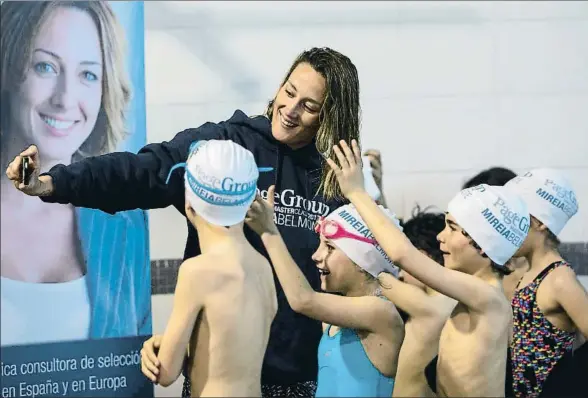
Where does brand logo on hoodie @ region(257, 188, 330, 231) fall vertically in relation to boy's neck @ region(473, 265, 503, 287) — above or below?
above

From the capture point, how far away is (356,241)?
317 cm

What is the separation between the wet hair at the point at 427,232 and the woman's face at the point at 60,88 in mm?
1840

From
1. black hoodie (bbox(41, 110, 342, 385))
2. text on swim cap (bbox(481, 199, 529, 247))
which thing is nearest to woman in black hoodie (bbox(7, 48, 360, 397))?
black hoodie (bbox(41, 110, 342, 385))

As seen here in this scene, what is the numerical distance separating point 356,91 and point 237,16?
2369mm

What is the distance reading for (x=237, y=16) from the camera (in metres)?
5.35

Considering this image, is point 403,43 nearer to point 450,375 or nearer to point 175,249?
point 175,249

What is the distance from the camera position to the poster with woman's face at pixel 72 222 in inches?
178

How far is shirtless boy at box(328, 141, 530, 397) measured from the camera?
2869mm

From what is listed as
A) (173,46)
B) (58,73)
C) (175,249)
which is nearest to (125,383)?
(175,249)

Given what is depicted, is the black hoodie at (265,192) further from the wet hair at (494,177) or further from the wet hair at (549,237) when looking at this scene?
the wet hair at (494,177)

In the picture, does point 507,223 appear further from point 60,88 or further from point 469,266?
point 60,88

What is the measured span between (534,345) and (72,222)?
8.12ft

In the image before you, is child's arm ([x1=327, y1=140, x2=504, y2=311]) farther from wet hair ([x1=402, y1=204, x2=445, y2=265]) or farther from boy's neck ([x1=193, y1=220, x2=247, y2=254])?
wet hair ([x1=402, y1=204, x2=445, y2=265])

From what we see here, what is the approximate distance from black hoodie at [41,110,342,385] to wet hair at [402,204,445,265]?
134 centimetres
